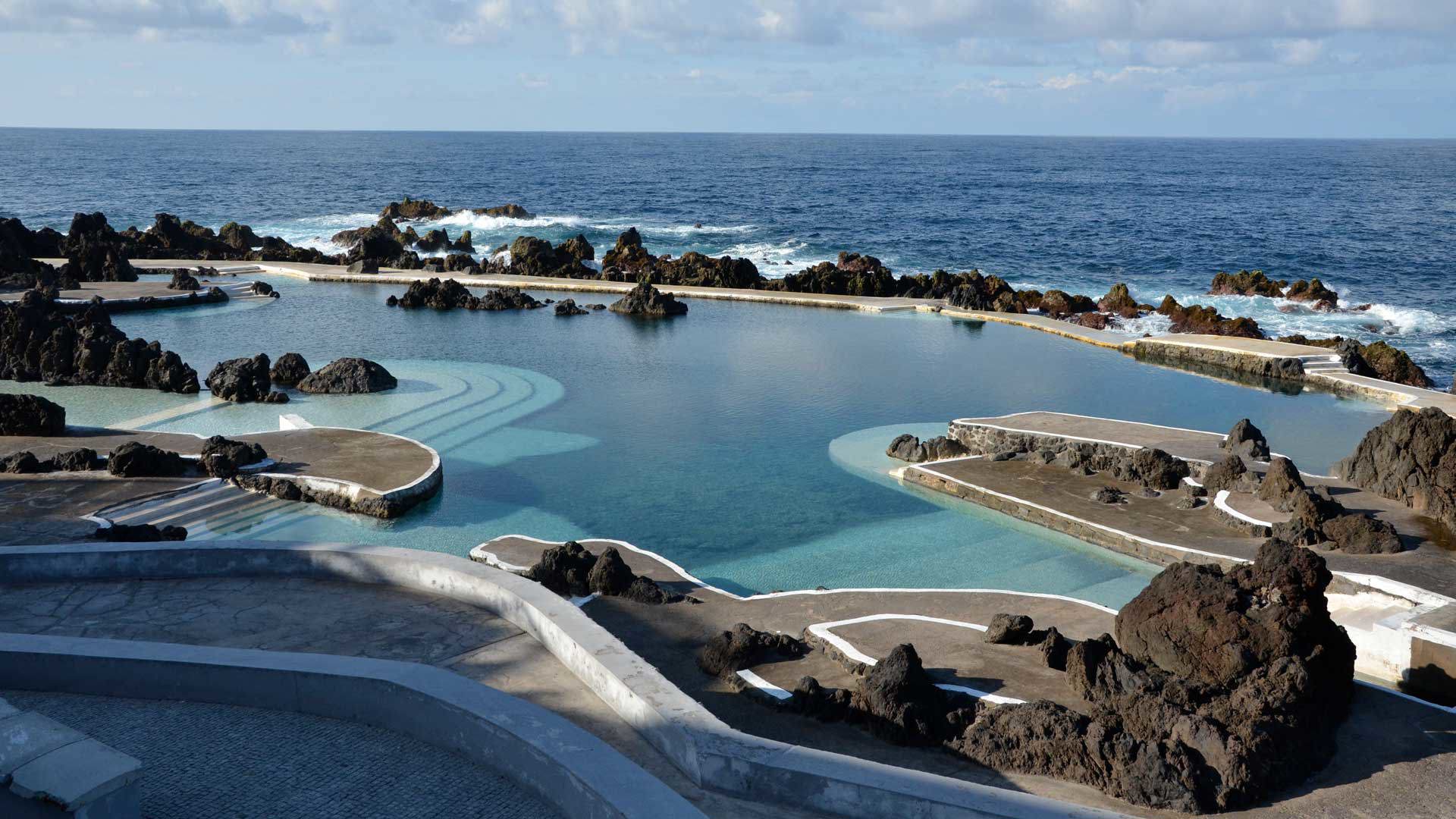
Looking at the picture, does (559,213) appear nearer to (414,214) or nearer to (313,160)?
(414,214)

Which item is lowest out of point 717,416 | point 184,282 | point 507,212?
point 717,416

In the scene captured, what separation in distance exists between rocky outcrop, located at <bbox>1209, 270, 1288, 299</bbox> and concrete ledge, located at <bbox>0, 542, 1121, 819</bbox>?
42.7 m

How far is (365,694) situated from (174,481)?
39.8ft

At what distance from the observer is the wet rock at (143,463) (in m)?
17.3

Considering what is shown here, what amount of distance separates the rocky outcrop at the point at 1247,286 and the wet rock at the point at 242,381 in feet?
122

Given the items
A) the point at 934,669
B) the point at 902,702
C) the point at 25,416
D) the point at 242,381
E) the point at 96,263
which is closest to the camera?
the point at 902,702

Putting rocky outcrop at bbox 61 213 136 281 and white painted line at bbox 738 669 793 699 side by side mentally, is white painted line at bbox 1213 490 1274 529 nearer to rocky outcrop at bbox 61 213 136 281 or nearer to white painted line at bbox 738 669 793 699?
white painted line at bbox 738 669 793 699

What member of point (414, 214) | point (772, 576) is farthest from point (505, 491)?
point (414, 214)

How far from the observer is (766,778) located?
674 cm

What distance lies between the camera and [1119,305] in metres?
38.6

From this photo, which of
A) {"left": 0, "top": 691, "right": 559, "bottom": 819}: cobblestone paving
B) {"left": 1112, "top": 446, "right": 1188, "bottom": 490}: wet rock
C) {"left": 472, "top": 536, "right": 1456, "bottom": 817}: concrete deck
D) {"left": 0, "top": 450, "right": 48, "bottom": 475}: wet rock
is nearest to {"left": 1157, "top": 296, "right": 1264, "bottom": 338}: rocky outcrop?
{"left": 1112, "top": 446, "right": 1188, "bottom": 490}: wet rock

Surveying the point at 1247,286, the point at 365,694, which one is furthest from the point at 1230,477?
the point at 1247,286

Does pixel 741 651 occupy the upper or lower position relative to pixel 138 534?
lower

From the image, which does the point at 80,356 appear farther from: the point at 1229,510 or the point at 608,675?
the point at 1229,510
